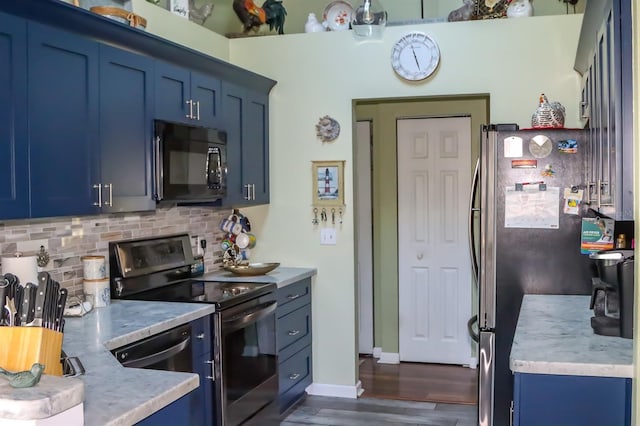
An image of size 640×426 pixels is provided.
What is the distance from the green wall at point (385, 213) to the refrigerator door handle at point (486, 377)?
1969mm

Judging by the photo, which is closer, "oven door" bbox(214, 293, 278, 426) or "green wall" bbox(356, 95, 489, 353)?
"oven door" bbox(214, 293, 278, 426)

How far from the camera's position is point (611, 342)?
2.38 meters

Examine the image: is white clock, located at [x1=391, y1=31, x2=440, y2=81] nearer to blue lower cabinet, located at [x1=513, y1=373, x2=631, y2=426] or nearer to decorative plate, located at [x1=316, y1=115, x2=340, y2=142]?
decorative plate, located at [x1=316, y1=115, x2=340, y2=142]

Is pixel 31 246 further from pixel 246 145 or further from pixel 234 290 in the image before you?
pixel 246 145

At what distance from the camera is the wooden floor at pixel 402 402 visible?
13.8ft

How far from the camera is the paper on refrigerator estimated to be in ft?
11.5

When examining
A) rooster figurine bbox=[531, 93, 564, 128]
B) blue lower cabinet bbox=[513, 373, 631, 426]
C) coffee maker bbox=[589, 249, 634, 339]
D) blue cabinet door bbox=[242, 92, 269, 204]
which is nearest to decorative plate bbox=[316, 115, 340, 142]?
blue cabinet door bbox=[242, 92, 269, 204]

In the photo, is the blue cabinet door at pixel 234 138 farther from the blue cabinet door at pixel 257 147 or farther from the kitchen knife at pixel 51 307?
the kitchen knife at pixel 51 307

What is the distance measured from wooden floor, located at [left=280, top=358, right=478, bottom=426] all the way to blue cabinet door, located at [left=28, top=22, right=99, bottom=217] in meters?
2.02

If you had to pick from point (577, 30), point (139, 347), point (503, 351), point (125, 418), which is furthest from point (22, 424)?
point (577, 30)

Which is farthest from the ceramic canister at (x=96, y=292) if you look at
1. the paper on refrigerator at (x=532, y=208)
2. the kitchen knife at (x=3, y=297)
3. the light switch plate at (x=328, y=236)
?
the paper on refrigerator at (x=532, y=208)

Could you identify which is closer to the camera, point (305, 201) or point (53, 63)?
A: point (53, 63)

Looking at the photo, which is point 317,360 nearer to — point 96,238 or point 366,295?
point 366,295

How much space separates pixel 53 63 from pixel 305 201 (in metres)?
2.17
